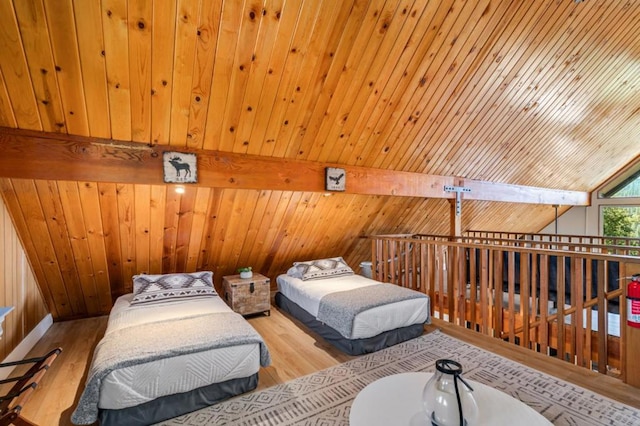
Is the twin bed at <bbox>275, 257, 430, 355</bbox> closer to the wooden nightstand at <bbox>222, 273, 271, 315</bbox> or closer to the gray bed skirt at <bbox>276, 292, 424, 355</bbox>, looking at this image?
the gray bed skirt at <bbox>276, 292, 424, 355</bbox>

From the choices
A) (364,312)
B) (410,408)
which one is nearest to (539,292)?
(364,312)

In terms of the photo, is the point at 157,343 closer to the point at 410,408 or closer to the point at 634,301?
the point at 410,408

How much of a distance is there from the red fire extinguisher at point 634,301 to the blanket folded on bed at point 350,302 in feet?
5.10

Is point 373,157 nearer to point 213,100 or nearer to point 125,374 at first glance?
point 213,100

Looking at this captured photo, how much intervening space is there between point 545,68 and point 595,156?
12.3 feet

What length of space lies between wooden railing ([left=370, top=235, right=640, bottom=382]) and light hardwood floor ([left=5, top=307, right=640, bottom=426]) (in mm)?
139

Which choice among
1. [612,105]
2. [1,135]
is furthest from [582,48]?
[1,135]

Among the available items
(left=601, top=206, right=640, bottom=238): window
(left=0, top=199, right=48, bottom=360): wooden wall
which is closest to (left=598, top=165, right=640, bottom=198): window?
(left=601, top=206, right=640, bottom=238): window

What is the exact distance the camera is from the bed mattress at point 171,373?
1806 millimetres

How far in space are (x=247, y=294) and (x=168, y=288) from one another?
94cm

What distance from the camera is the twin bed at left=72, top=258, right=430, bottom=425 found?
184 cm

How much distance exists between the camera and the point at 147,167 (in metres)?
2.54

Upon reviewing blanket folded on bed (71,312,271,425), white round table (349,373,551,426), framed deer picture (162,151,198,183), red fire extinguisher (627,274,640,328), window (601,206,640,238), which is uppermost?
framed deer picture (162,151,198,183)

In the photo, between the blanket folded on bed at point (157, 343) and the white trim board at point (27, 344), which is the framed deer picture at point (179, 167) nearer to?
the blanket folded on bed at point (157, 343)
